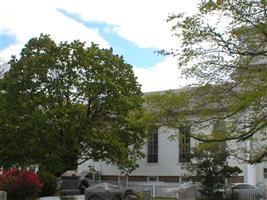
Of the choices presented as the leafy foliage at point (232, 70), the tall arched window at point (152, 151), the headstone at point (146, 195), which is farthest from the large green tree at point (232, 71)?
the tall arched window at point (152, 151)

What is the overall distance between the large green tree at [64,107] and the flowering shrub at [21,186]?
20.4 meters

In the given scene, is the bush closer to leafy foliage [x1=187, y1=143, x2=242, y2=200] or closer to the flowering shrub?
the flowering shrub

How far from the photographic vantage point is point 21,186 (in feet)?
74.5

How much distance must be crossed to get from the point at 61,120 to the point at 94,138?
332cm

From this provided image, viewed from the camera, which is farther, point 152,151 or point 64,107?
point 152,151

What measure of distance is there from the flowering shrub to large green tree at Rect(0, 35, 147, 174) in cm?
2035

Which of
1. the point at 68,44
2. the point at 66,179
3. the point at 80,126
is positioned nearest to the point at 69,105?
the point at 80,126

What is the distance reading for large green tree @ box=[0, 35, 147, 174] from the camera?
146ft

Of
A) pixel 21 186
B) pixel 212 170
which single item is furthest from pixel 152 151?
pixel 21 186

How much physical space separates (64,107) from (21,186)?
2254 centimetres

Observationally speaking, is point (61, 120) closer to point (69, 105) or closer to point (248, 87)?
point (69, 105)

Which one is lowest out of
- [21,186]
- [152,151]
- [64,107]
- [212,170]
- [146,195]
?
[146,195]

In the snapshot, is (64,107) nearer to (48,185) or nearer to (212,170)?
(212,170)

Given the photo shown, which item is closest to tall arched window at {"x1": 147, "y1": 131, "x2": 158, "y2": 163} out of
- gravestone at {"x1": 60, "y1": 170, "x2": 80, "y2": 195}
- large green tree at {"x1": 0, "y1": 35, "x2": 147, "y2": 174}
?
large green tree at {"x1": 0, "y1": 35, "x2": 147, "y2": 174}
